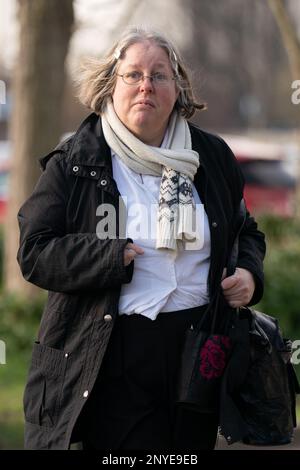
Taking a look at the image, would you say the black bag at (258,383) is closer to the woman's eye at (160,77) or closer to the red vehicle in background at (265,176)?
the woman's eye at (160,77)

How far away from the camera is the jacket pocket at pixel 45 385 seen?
11.1 ft

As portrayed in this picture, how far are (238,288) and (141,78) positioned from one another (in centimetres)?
83

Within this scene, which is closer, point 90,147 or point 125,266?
point 125,266

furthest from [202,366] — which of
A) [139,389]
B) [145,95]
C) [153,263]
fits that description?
[145,95]

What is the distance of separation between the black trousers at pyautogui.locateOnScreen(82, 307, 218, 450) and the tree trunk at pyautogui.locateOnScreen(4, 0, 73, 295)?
537cm

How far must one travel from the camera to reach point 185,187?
3490 millimetres

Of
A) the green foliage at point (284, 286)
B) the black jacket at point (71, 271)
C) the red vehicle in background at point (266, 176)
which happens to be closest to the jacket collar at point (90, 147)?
the black jacket at point (71, 271)

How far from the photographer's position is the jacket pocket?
3395 millimetres

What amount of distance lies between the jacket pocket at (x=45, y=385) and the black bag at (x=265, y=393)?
65 centimetres

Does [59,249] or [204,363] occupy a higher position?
[59,249]

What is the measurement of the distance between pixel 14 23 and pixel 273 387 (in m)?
6.45

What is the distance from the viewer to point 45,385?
342 cm

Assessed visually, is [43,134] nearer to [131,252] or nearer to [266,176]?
[131,252]

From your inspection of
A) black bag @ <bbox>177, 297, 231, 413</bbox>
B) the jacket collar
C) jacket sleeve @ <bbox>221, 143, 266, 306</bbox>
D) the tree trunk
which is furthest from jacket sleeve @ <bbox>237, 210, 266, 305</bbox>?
the tree trunk
